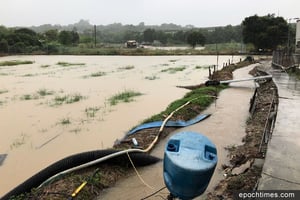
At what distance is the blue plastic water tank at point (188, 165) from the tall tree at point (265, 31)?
130 feet

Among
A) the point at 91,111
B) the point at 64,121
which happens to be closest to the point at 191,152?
the point at 64,121

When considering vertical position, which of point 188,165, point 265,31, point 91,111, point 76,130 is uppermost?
point 265,31

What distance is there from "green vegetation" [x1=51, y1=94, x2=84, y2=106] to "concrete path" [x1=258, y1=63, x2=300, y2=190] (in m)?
7.10

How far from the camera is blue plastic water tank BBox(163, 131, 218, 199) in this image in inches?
86.5

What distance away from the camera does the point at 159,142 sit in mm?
6207

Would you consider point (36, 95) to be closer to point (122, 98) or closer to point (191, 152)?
point (122, 98)

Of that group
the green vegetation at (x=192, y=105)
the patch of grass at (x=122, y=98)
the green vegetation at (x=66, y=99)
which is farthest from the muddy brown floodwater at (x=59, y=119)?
the green vegetation at (x=192, y=105)

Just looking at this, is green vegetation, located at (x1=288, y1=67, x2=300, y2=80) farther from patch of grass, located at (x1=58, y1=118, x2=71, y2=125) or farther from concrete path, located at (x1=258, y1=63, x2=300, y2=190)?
patch of grass, located at (x1=58, y1=118, x2=71, y2=125)

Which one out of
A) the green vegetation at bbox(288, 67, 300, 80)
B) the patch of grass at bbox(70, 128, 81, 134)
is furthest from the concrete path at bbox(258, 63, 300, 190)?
the green vegetation at bbox(288, 67, 300, 80)

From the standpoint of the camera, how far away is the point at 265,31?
1532 inches

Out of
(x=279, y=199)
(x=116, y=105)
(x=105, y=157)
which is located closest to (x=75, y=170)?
(x=105, y=157)

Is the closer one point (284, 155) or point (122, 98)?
point (284, 155)

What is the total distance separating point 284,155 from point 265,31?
38.4 metres

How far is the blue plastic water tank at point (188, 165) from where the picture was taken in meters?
2.20
